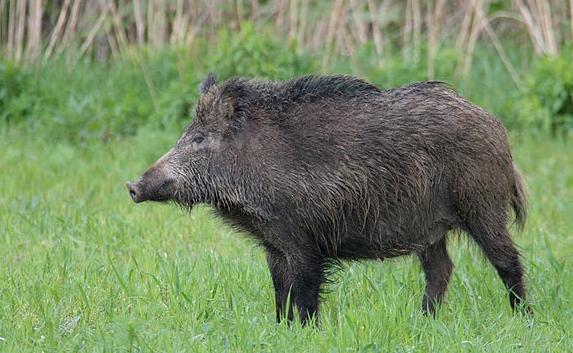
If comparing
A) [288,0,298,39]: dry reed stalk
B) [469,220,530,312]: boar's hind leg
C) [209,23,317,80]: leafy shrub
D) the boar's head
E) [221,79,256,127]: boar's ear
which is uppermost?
[221,79,256,127]: boar's ear

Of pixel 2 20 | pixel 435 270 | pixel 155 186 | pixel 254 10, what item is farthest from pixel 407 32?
pixel 155 186

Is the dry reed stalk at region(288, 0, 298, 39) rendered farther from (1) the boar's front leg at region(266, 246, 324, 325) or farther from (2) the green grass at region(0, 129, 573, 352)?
(1) the boar's front leg at region(266, 246, 324, 325)

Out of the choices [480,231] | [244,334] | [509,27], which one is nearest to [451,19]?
[509,27]

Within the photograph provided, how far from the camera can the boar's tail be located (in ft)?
19.1

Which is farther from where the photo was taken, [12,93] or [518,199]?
[12,93]

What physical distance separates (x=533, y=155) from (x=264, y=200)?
493 centimetres

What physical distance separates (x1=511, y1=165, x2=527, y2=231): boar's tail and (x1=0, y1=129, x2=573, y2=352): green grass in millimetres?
289

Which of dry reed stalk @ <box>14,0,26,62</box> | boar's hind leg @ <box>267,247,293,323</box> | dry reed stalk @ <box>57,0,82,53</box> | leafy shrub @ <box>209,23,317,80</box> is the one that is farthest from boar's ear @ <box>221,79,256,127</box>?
dry reed stalk @ <box>14,0,26,62</box>

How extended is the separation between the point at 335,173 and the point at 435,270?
98 centimetres

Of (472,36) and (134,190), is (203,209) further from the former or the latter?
(472,36)

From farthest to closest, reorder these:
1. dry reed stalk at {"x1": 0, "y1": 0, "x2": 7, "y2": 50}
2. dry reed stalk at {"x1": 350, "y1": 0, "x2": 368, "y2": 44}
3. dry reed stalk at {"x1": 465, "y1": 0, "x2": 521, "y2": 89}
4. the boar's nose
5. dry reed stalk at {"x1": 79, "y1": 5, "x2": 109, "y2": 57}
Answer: dry reed stalk at {"x1": 0, "y1": 0, "x2": 7, "y2": 50} → dry reed stalk at {"x1": 79, "y1": 5, "x2": 109, "y2": 57} → dry reed stalk at {"x1": 350, "y1": 0, "x2": 368, "y2": 44} → dry reed stalk at {"x1": 465, "y1": 0, "x2": 521, "y2": 89} → the boar's nose

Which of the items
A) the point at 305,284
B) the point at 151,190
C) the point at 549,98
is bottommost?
the point at 549,98

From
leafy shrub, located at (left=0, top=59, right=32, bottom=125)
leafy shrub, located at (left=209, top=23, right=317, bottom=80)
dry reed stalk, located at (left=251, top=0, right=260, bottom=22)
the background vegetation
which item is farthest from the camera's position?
dry reed stalk, located at (left=251, top=0, right=260, bottom=22)

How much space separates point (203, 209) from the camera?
7883 millimetres
